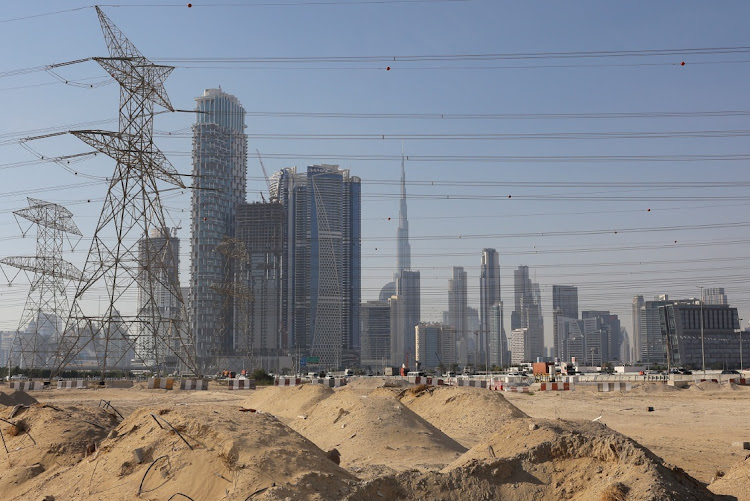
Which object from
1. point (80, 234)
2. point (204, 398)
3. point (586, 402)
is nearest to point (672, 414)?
point (586, 402)

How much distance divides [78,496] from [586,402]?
33.5m

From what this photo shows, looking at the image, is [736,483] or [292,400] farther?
[292,400]

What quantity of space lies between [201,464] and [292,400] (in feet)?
65.8

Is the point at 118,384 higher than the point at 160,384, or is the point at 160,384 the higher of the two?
the point at 160,384

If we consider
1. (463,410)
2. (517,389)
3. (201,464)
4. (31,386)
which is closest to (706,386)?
(517,389)

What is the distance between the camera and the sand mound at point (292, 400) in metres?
30.1

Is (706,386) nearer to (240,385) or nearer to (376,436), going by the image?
(240,385)

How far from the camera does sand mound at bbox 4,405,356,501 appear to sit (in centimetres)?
1106

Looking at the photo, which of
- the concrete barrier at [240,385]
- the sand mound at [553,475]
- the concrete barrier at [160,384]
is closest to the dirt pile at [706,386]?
the concrete barrier at [240,385]

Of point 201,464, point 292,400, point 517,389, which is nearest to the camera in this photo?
point 201,464

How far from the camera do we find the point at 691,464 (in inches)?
720

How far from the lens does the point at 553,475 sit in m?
12.0

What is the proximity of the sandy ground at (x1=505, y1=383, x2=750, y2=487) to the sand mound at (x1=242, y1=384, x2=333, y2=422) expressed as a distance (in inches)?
399

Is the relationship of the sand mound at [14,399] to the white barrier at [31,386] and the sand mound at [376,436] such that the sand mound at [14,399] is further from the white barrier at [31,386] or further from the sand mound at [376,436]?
the white barrier at [31,386]
